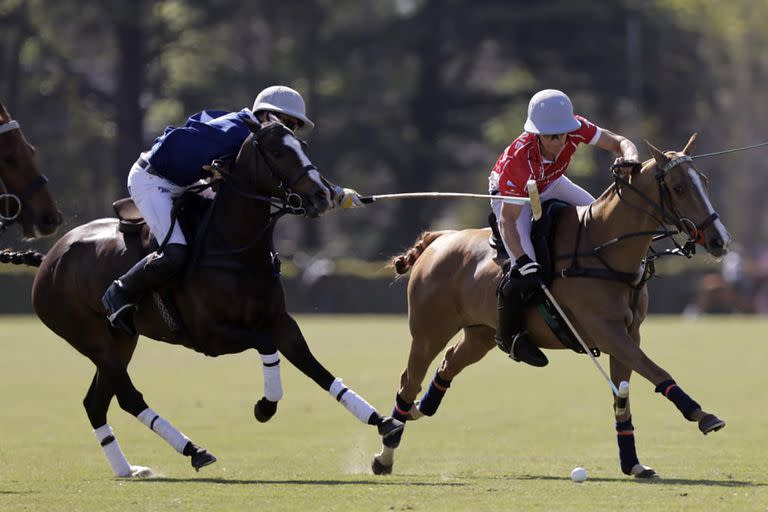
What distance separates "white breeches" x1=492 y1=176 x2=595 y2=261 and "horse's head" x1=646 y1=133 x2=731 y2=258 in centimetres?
90

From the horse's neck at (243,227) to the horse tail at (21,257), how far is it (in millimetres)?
1457

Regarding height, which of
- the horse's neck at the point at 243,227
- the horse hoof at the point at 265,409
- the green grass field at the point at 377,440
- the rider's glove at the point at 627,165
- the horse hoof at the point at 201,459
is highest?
the rider's glove at the point at 627,165

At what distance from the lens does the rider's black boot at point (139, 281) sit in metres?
9.05

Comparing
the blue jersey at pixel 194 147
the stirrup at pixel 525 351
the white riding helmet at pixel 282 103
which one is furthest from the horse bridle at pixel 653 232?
the blue jersey at pixel 194 147

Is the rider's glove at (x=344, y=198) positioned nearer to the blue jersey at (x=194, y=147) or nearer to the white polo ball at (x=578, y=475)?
the blue jersey at (x=194, y=147)

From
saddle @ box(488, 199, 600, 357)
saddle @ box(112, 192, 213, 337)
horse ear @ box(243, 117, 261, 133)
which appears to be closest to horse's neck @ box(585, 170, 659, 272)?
saddle @ box(488, 199, 600, 357)

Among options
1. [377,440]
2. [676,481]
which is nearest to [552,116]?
[676,481]

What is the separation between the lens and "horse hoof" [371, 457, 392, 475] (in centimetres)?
981

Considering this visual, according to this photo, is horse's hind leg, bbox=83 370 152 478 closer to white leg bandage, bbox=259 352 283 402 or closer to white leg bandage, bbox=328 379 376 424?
white leg bandage, bbox=259 352 283 402

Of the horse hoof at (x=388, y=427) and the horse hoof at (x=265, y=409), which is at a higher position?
the horse hoof at (x=265, y=409)

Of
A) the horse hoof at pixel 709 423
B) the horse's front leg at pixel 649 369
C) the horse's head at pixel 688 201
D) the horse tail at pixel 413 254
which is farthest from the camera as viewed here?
the horse tail at pixel 413 254

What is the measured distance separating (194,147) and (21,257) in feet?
5.16

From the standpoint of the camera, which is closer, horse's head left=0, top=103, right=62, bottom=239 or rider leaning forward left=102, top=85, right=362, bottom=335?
horse's head left=0, top=103, right=62, bottom=239

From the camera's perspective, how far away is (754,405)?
14750 millimetres
